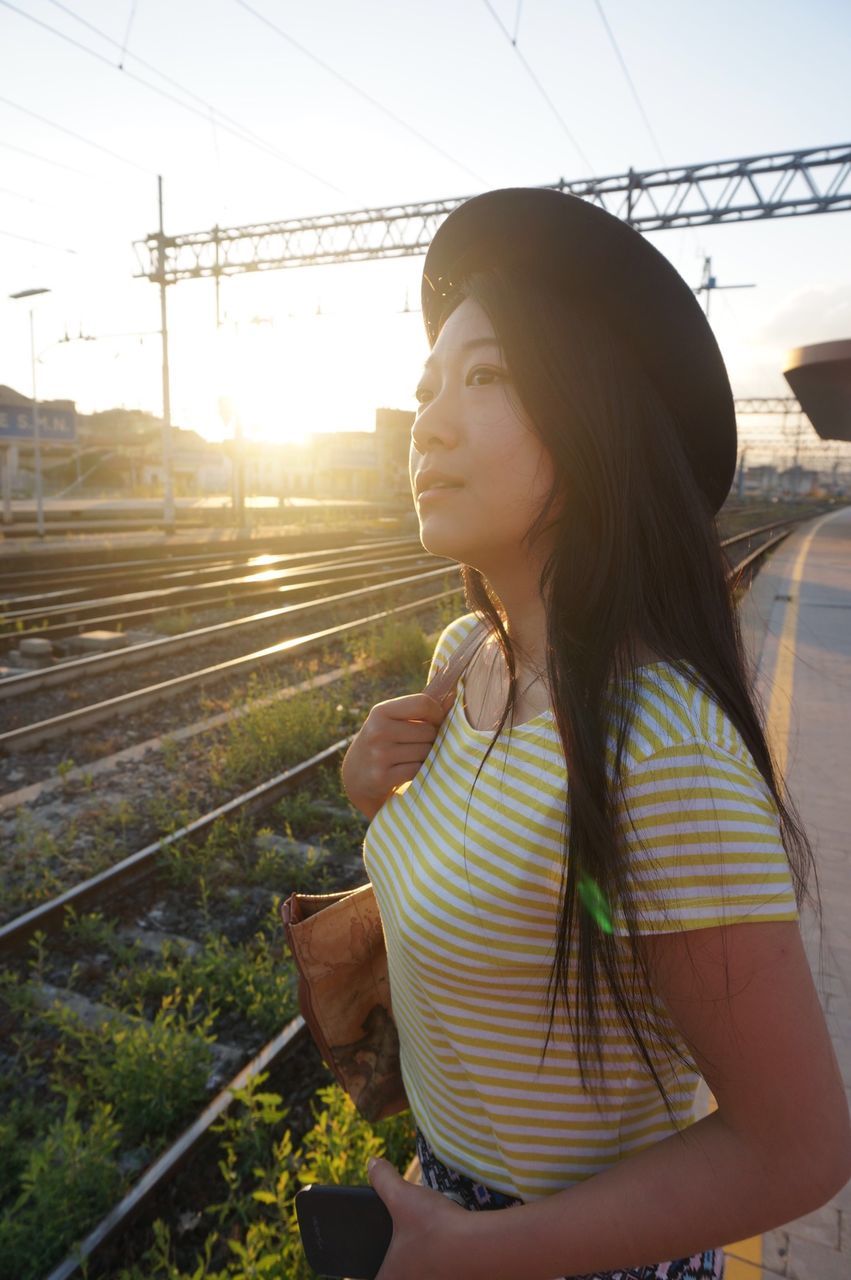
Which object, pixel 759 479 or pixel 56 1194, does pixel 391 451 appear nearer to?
pixel 56 1194

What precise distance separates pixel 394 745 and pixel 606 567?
471mm

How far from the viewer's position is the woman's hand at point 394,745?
1.37 m

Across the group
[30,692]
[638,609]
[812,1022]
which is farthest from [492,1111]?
[30,692]

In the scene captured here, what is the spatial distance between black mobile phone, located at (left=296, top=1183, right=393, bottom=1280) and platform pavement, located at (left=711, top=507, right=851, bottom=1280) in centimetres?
87

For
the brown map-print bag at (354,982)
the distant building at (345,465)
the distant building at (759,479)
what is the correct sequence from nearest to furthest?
1. the brown map-print bag at (354,982)
2. the distant building at (345,465)
3. the distant building at (759,479)

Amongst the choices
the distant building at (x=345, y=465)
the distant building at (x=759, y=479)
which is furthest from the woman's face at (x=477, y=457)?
the distant building at (x=759, y=479)

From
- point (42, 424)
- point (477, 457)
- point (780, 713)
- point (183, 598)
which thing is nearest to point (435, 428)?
point (477, 457)

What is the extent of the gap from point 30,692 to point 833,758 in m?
7.37

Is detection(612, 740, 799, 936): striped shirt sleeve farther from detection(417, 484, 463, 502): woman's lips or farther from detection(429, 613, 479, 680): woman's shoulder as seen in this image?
detection(429, 613, 479, 680): woman's shoulder

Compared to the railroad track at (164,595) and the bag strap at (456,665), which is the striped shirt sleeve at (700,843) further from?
the railroad track at (164,595)

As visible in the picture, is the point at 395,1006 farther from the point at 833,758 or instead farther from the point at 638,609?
the point at 833,758

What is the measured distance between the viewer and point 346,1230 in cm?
121

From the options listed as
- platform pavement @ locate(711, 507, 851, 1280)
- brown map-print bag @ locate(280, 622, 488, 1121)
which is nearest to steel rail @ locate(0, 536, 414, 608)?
platform pavement @ locate(711, 507, 851, 1280)

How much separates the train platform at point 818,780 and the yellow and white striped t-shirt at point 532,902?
474 millimetres
